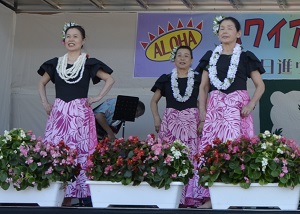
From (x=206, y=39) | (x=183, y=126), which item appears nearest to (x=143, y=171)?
(x=183, y=126)

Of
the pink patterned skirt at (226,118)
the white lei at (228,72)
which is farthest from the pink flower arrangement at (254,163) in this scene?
the white lei at (228,72)

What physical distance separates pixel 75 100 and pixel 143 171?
1.46m

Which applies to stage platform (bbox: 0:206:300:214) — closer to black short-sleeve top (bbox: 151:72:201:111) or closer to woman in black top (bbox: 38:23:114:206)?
woman in black top (bbox: 38:23:114:206)

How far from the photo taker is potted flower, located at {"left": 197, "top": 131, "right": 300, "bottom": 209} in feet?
13.0

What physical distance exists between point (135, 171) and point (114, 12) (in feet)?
16.5

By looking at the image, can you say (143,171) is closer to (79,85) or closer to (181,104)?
(79,85)

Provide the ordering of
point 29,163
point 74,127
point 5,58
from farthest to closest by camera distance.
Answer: point 5,58
point 74,127
point 29,163

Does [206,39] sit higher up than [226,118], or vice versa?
[206,39]

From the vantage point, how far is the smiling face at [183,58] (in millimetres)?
6586

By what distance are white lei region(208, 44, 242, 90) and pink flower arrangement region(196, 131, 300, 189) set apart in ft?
2.98

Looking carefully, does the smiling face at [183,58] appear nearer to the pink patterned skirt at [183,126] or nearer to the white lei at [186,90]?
the white lei at [186,90]

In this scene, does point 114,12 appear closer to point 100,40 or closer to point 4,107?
point 100,40

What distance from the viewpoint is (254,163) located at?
3.98 meters

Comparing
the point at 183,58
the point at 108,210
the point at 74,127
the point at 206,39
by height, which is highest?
the point at 206,39
